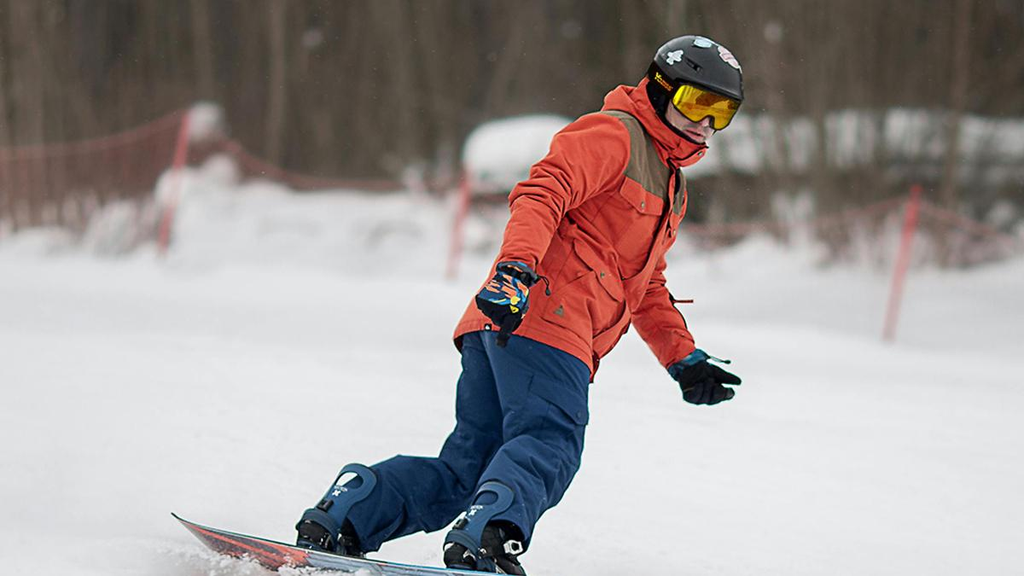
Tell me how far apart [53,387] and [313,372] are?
1447 mm

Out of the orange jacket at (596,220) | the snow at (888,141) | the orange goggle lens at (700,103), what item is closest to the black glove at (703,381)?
the orange jacket at (596,220)

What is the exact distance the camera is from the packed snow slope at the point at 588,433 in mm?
3416

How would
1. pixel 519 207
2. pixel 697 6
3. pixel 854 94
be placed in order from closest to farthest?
pixel 519 207 < pixel 854 94 < pixel 697 6

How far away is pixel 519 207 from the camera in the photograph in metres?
2.45

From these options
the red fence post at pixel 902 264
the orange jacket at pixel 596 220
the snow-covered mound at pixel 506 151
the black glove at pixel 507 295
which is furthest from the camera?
the snow-covered mound at pixel 506 151

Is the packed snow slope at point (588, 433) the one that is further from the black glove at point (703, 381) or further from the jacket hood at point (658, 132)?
the jacket hood at point (658, 132)

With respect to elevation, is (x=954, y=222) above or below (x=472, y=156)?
below

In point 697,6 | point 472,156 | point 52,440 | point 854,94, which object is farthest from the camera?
point 472,156

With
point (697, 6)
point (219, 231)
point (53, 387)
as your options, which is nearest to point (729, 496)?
point (53, 387)

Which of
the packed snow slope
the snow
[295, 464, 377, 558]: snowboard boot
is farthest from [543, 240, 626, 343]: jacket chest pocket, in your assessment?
the snow

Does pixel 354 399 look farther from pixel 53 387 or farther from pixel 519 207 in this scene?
pixel 519 207

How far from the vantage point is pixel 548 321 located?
257cm

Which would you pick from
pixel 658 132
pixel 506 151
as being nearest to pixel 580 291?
pixel 658 132

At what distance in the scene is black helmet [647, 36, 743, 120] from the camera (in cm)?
266
